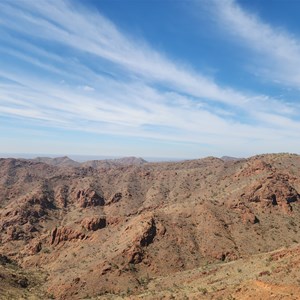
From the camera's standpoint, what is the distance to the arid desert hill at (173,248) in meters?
40.0

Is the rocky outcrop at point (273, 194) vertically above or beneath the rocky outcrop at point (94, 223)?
above

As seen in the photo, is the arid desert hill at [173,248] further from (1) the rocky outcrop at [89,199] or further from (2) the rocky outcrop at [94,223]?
(1) the rocky outcrop at [89,199]

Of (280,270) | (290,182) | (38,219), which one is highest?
(290,182)

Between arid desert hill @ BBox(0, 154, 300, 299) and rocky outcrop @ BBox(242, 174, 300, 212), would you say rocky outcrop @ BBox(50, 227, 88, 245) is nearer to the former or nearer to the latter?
arid desert hill @ BBox(0, 154, 300, 299)

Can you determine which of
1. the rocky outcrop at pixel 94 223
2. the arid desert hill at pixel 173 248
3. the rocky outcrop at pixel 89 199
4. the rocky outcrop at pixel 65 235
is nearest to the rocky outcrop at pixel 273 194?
the arid desert hill at pixel 173 248

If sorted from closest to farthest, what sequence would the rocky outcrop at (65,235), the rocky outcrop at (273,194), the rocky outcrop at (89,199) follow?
the rocky outcrop at (273,194), the rocky outcrop at (65,235), the rocky outcrop at (89,199)

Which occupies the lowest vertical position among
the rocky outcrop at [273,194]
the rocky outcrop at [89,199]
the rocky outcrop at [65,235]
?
the rocky outcrop at [65,235]

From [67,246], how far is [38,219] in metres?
→ 34.5

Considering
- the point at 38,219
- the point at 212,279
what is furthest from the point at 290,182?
the point at 38,219

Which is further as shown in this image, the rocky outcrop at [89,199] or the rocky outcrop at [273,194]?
the rocky outcrop at [89,199]

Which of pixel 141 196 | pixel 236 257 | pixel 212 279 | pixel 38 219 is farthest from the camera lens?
pixel 141 196

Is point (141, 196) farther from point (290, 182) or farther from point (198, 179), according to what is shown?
point (290, 182)

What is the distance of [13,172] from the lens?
594 ft

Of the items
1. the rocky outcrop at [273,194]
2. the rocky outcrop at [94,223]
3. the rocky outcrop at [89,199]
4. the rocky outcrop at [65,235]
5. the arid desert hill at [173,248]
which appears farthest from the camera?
the rocky outcrop at [89,199]
